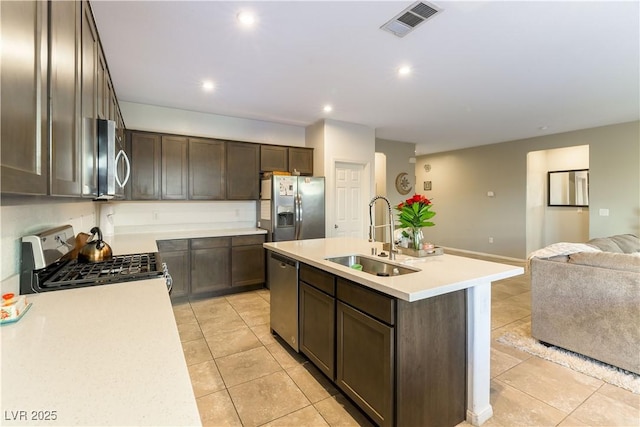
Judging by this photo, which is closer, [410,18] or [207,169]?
[410,18]

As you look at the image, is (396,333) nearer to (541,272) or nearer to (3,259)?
(3,259)

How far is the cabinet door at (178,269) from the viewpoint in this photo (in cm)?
389

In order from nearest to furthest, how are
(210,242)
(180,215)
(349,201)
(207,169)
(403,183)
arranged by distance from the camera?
(210,242) → (207,169) → (180,215) → (349,201) → (403,183)

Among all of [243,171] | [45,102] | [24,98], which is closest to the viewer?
[24,98]

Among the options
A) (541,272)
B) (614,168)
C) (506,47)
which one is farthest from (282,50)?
(614,168)

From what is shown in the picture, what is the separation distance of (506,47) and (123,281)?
11.2 feet

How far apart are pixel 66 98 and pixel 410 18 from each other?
2207 mm

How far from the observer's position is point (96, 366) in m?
0.78

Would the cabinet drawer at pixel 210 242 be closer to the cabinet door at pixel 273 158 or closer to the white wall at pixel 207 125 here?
the cabinet door at pixel 273 158

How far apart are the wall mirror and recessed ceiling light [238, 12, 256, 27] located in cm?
708

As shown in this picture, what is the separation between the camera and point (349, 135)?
203 inches

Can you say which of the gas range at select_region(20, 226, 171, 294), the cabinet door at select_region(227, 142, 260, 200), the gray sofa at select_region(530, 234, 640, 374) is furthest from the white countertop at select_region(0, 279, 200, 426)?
the cabinet door at select_region(227, 142, 260, 200)

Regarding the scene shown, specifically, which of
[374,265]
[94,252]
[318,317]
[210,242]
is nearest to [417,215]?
[374,265]

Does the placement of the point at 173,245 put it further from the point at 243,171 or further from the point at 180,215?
the point at 243,171
